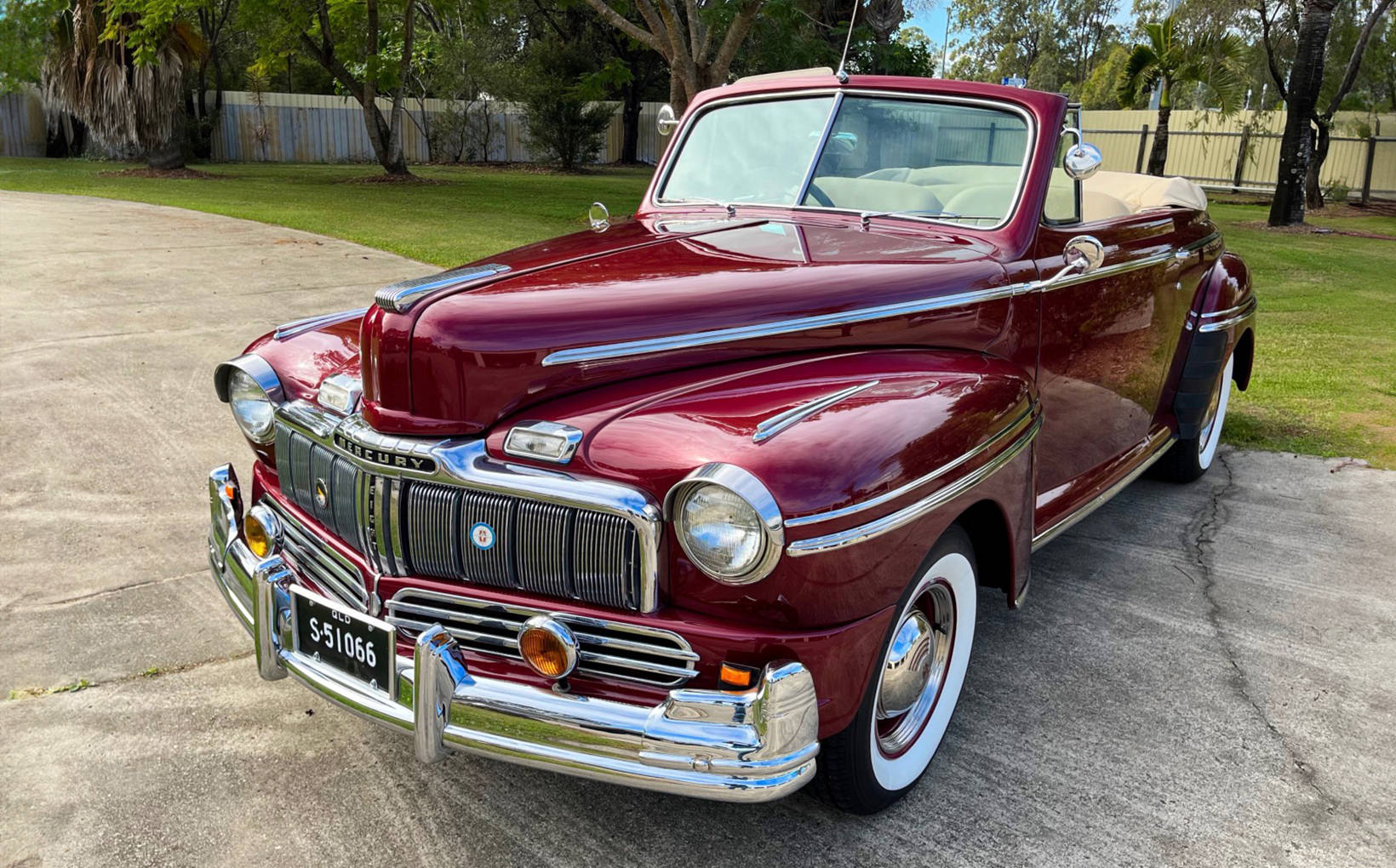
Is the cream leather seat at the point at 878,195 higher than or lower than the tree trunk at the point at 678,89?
lower

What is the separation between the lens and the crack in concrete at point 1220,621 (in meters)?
2.77

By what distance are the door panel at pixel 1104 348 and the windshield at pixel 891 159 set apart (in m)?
0.27

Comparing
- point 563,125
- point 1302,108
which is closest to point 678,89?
point 1302,108

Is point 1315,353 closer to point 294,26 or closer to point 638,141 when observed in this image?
point 294,26

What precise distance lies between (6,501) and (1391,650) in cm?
519

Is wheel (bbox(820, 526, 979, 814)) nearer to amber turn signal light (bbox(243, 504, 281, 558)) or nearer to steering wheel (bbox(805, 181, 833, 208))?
steering wheel (bbox(805, 181, 833, 208))

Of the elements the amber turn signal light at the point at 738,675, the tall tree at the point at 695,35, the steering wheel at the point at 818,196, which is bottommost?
the amber turn signal light at the point at 738,675

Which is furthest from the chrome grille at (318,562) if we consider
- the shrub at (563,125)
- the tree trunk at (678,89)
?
the shrub at (563,125)

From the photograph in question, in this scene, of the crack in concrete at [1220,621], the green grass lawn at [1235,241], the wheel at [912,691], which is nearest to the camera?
the wheel at [912,691]

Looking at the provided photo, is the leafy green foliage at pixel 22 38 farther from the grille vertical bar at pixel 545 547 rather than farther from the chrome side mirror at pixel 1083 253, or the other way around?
the grille vertical bar at pixel 545 547

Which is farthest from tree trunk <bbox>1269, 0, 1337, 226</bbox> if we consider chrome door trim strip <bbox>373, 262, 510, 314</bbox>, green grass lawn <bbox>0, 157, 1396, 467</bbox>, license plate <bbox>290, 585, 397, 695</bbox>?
license plate <bbox>290, 585, 397, 695</bbox>

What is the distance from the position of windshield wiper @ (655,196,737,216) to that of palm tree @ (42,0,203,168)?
61.7ft

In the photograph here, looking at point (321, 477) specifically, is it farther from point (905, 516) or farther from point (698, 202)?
point (698, 202)

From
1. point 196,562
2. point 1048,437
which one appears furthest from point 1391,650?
point 196,562
